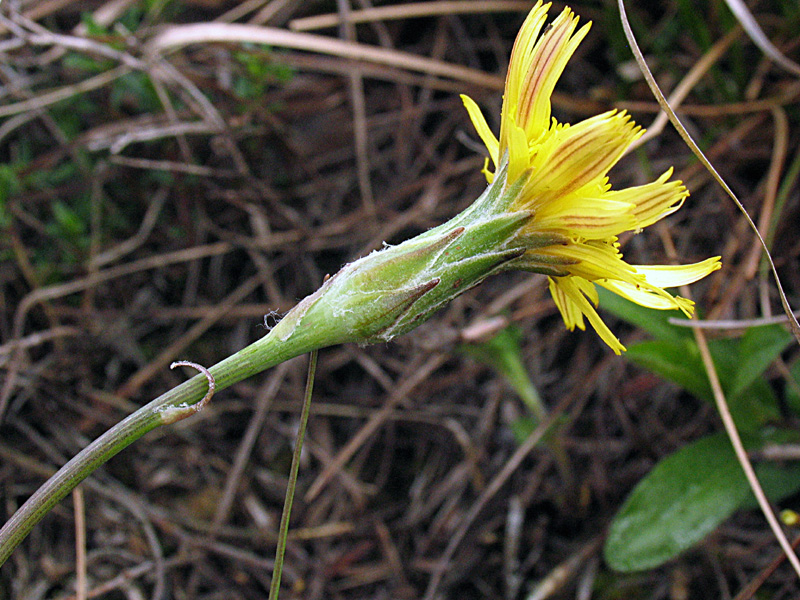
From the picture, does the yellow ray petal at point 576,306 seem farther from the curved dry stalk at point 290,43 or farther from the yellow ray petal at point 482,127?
the curved dry stalk at point 290,43

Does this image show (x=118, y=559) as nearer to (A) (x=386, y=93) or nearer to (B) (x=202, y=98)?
(B) (x=202, y=98)

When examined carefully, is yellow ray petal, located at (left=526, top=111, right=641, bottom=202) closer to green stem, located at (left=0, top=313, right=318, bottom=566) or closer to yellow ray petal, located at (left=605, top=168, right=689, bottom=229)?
yellow ray petal, located at (left=605, top=168, right=689, bottom=229)

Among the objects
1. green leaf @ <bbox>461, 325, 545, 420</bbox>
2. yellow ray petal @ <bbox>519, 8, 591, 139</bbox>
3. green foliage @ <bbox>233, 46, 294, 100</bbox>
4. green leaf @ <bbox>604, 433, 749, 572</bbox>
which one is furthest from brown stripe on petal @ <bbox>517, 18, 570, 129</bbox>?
green foliage @ <bbox>233, 46, 294, 100</bbox>

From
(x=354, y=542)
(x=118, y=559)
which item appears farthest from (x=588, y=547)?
(x=118, y=559)

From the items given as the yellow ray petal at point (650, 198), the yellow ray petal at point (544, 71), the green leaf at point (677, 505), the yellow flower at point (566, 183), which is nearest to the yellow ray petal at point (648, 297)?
the yellow flower at point (566, 183)

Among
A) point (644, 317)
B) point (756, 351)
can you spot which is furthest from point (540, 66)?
point (756, 351)

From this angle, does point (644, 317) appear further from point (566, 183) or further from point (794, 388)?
point (566, 183)
